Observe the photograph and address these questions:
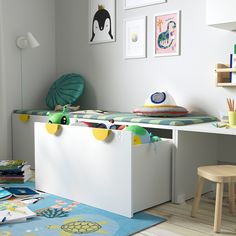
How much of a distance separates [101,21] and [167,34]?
741mm

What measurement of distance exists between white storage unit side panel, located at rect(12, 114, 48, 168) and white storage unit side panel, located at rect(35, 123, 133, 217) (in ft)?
2.49

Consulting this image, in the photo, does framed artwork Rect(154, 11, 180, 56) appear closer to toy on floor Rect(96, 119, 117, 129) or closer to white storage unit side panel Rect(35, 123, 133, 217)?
toy on floor Rect(96, 119, 117, 129)

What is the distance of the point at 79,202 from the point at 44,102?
1.73 meters

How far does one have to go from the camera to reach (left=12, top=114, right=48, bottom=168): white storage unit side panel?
3.40m

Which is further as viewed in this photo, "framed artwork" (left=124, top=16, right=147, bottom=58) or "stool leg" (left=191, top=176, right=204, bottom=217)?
"framed artwork" (left=124, top=16, right=147, bottom=58)

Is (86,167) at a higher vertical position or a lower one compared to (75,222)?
higher

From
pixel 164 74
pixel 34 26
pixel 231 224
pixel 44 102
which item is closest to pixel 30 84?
pixel 44 102

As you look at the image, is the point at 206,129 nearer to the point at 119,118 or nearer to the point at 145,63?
the point at 119,118

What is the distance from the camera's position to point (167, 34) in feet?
9.65

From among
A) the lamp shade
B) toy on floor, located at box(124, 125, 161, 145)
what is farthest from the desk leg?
the lamp shade

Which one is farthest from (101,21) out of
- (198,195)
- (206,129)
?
(198,195)

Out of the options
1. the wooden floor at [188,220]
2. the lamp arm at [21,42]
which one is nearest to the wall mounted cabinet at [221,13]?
the wooden floor at [188,220]

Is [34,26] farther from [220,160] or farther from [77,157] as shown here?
[220,160]

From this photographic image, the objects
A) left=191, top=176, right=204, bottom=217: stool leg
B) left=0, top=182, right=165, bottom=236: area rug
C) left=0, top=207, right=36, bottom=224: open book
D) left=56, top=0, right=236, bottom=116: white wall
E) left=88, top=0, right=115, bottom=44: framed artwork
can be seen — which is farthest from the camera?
left=88, top=0, right=115, bottom=44: framed artwork
